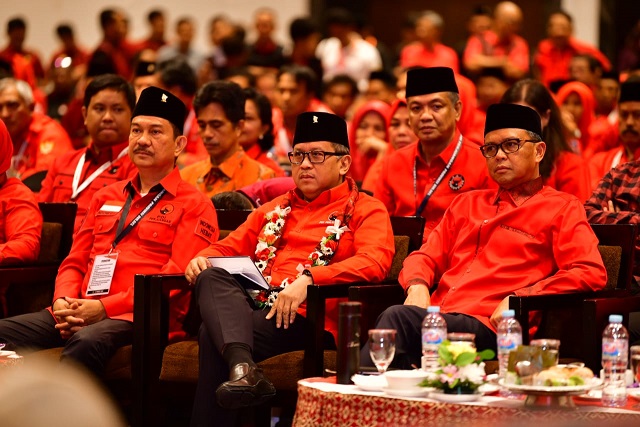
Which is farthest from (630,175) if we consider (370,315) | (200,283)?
(200,283)

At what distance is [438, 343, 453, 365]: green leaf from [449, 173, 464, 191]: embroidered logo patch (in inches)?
76.5

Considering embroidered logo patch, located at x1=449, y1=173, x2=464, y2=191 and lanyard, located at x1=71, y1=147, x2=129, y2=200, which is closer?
embroidered logo patch, located at x1=449, y1=173, x2=464, y2=191

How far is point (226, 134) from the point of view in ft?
18.5

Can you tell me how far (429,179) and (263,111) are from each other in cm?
161

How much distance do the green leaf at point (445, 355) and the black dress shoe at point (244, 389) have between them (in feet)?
2.90

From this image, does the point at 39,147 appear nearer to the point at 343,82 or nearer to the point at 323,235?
the point at 343,82

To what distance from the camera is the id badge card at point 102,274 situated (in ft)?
14.8

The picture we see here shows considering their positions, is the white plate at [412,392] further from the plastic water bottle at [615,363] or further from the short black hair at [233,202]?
the short black hair at [233,202]

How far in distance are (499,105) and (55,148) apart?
3465 millimetres

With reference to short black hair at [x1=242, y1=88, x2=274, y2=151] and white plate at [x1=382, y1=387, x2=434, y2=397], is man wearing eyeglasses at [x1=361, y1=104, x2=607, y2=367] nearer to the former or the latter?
white plate at [x1=382, y1=387, x2=434, y2=397]

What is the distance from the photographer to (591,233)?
12.7ft

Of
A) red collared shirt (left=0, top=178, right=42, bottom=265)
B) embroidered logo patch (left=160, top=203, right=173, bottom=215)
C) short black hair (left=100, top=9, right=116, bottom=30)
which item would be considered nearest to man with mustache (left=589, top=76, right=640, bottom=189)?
embroidered logo patch (left=160, top=203, right=173, bottom=215)

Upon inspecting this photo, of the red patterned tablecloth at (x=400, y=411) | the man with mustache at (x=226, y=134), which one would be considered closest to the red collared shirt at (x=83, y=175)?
the man with mustache at (x=226, y=134)

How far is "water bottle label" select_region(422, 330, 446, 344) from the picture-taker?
3.16 metres
